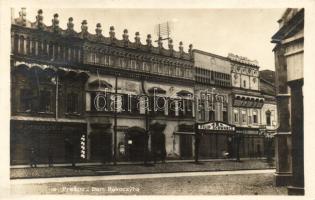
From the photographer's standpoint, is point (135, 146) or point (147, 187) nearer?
point (147, 187)

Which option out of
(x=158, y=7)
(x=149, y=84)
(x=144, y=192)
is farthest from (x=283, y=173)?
(x=149, y=84)

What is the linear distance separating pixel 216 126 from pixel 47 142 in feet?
19.0

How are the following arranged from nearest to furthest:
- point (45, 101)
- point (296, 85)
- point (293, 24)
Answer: point (296, 85) → point (293, 24) → point (45, 101)

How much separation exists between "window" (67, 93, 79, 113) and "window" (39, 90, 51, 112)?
3.07 ft

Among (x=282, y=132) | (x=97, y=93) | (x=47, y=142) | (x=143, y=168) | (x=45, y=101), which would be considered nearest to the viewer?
(x=282, y=132)

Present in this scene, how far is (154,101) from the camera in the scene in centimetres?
1678

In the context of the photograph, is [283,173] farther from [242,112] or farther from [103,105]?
[242,112]

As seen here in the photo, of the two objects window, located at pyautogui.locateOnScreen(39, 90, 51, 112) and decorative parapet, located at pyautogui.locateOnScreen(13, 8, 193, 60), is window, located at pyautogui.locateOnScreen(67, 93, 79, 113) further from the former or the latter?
decorative parapet, located at pyautogui.locateOnScreen(13, 8, 193, 60)

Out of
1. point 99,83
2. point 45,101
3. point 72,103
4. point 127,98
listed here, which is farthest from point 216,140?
point 45,101

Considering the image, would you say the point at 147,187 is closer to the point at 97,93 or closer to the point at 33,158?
the point at 33,158

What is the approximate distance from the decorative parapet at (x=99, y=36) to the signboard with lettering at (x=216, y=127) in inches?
93.4

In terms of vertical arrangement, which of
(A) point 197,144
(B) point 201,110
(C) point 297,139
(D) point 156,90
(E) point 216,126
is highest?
(D) point 156,90

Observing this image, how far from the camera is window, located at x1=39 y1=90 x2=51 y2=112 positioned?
1565cm
